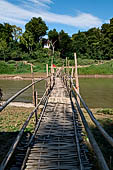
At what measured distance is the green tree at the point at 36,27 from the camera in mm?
37281

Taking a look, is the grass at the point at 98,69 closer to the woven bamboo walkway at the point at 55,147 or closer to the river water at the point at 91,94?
the river water at the point at 91,94

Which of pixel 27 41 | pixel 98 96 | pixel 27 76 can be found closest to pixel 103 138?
pixel 98 96

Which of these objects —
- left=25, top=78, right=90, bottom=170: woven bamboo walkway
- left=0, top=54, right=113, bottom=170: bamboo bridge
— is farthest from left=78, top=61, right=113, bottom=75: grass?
left=0, top=54, right=113, bottom=170: bamboo bridge

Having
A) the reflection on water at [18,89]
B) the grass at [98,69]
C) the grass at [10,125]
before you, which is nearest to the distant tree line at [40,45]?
the grass at [98,69]

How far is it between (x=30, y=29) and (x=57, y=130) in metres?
36.4

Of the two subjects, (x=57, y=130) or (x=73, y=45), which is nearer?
(x=57, y=130)

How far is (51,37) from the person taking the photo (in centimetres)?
3775

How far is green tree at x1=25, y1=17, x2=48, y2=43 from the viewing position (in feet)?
122

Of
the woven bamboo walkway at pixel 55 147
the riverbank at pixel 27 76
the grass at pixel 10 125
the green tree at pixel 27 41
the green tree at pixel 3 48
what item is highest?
the green tree at pixel 27 41

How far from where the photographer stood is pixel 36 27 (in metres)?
37.4

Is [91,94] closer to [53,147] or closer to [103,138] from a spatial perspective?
[103,138]

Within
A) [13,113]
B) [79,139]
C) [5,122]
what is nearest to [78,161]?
[79,139]

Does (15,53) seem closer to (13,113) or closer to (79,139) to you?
(13,113)

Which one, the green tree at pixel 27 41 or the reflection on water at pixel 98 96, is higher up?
the green tree at pixel 27 41
